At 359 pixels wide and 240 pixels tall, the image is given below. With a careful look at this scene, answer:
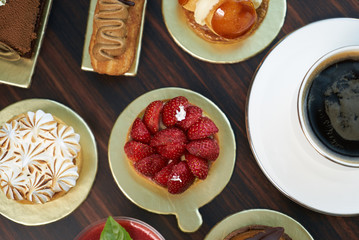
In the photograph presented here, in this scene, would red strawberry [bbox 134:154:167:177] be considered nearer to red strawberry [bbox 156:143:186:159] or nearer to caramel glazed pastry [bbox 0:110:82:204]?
red strawberry [bbox 156:143:186:159]

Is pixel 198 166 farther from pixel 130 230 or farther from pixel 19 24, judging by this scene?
pixel 19 24

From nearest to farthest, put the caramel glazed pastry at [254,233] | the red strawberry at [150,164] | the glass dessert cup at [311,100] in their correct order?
the glass dessert cup at [311,100], the caramel glazed pastry at [254,233], the red strawberry at [150,164]

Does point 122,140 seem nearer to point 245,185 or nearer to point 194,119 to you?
A: point 194,119

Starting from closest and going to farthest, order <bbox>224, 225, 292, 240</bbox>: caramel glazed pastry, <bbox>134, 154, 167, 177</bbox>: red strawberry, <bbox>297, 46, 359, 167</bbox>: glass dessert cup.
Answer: <bbox>297, 46, 359, 167</bbox>: glass dessert cup
<bbox>224, 225, 292, 240</bbox>: caramel glazed pastry
<bbox>134, 154, 167, 177</bbox>: red strawberry

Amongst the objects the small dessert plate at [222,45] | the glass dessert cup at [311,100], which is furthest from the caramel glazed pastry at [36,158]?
the glass dessert cup at [311,100]

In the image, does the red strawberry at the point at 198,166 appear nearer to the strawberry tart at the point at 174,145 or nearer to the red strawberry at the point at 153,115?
the strawberry tart at the point at 174,145

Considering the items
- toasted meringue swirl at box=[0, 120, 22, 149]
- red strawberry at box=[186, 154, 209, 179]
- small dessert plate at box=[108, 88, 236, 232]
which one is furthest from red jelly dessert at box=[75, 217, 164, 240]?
toasted meringue swirl at box=[0, 120, 22, 149]

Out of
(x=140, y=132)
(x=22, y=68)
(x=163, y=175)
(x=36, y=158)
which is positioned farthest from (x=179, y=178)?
(x=22, y=68)
